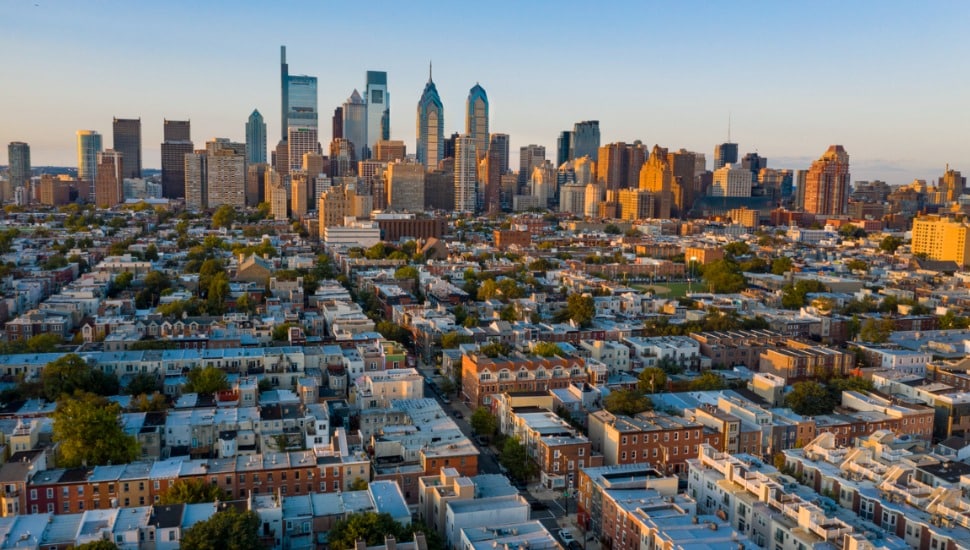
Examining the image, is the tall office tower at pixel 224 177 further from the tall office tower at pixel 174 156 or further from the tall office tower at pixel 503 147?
the tall office tower at pixel 503 147

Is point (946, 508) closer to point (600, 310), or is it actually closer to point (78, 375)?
point (78, 375)

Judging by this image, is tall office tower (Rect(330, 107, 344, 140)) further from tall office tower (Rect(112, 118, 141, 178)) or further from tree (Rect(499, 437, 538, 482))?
tree (Rect(499, 437, 538, 482))

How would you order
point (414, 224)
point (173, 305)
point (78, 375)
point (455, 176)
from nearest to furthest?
point (78, 375) → point (173, 305) → point (414, 224) → point (455, 176)

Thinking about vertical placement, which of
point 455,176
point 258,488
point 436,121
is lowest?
point 258,488

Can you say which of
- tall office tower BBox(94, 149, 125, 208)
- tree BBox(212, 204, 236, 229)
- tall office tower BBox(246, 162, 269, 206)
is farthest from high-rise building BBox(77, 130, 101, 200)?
tree BBox(212, 204, 236, 229)

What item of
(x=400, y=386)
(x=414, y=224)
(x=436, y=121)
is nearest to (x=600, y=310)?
(x=400, y=386)

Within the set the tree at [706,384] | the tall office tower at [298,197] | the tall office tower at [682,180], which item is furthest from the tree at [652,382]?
the tall office tower at [682,180]
